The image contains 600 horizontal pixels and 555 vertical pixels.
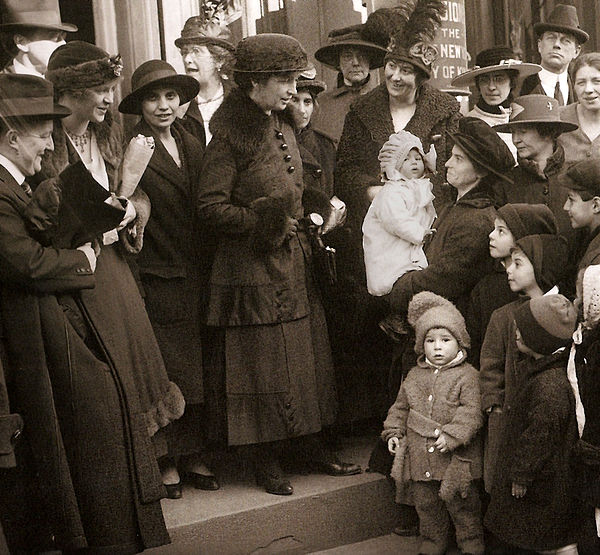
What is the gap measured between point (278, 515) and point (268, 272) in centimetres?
113

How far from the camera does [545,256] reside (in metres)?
5.00

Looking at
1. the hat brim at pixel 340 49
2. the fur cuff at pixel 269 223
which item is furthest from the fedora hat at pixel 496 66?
the fur cuff at pixel 269 223

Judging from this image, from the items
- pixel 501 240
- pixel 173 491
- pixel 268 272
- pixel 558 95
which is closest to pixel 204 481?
pixel 173 491

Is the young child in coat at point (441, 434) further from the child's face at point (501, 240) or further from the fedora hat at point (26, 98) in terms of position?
the fedora hat at point (26, 98)

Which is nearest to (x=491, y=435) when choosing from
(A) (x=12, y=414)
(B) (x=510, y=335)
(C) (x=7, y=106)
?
(B) (x=510, y=335)

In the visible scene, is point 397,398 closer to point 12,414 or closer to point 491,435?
point 491,435

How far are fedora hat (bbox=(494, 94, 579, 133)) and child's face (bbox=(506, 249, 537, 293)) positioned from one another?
41.0 inches

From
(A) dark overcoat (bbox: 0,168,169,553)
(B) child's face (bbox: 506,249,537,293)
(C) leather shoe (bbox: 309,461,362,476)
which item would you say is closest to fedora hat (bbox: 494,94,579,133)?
(B) child's face (bbox: 506,249,537,293)

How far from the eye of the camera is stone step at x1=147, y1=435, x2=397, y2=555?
5008 millimetres

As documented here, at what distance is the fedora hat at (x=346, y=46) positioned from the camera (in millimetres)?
6449

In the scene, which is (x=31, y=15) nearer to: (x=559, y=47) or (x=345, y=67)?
(x=345, y=67)

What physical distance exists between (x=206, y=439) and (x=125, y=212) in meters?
1.34

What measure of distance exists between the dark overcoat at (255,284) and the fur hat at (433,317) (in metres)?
0.57

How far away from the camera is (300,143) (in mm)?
5898
